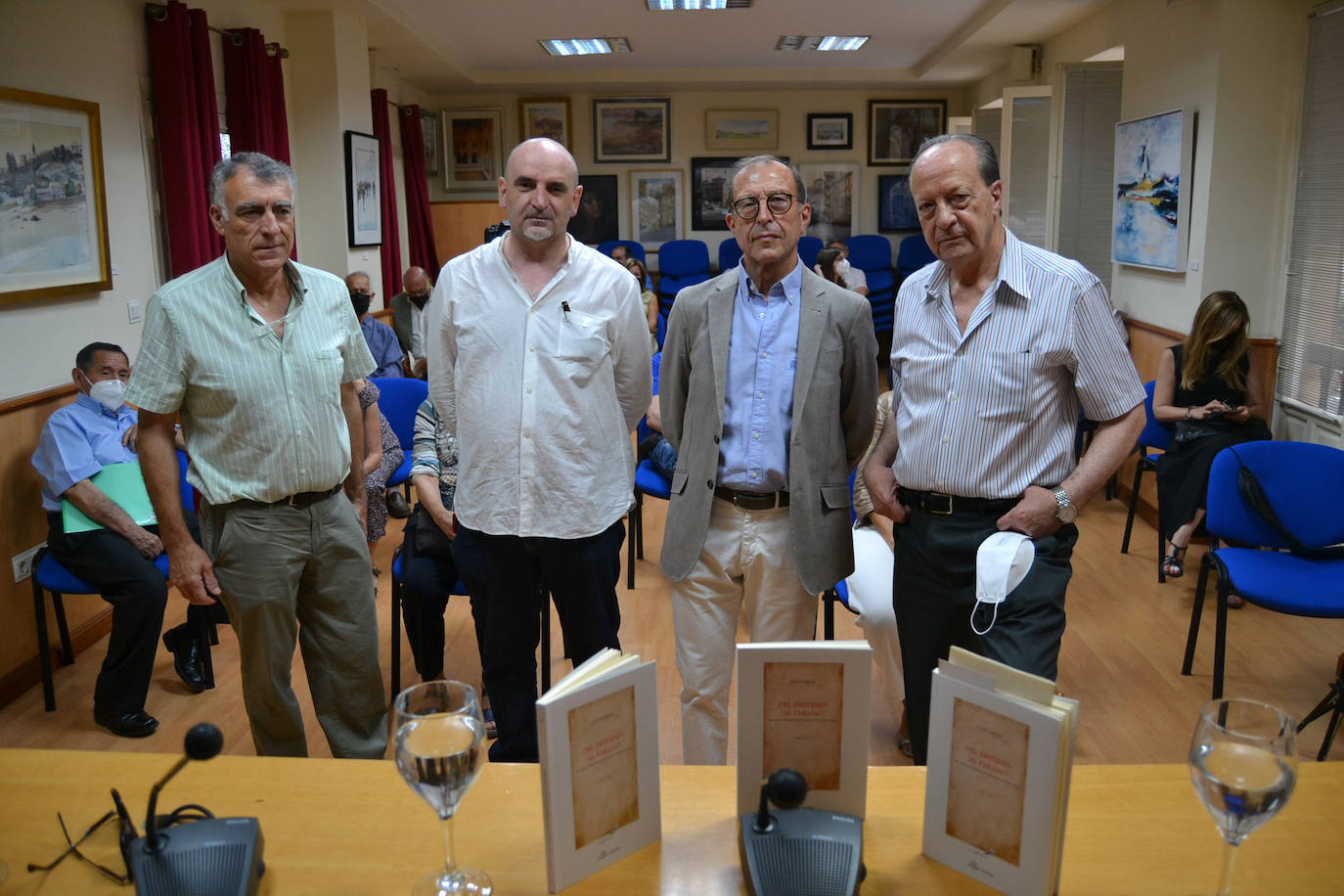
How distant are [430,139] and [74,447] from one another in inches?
331

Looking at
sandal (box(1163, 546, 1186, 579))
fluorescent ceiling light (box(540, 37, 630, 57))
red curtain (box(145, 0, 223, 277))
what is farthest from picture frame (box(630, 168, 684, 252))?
sandal (box(1163, 546, 1186, 579))

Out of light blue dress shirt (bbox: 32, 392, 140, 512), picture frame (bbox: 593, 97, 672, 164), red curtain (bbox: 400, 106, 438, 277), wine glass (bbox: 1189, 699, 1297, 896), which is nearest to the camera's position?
wine glass (bbox: 1189, 699, 1297, 896)

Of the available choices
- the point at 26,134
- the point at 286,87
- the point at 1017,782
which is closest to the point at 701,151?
the point at 286,87

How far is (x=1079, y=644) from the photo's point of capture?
3.95 metres

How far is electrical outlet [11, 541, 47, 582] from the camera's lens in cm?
370

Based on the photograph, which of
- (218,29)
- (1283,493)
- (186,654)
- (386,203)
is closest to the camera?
(1283,493)

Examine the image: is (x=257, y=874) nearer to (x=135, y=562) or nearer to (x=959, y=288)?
(x=959, y=288)

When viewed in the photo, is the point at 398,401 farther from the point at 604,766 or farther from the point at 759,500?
the point at 604,766

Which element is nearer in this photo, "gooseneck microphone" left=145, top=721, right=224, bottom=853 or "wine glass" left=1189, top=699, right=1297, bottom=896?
"wine glass" left=1189, top=699, right=1297, bottom=896

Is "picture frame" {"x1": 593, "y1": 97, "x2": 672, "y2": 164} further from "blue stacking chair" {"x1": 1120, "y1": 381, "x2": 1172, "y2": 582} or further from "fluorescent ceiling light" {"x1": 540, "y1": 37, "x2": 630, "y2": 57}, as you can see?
"blue stacking chair" {"x1": 1120, "y1": 381, "x2": 1172, "y2": 582}

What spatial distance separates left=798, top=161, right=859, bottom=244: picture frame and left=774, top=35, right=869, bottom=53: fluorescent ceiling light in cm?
236

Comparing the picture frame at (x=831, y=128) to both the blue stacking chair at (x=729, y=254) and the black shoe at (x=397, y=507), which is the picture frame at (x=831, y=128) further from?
the black shoe at (x=397, y=507)

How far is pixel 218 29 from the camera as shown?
19.1 ft

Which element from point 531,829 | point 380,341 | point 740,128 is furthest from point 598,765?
point 740,128
